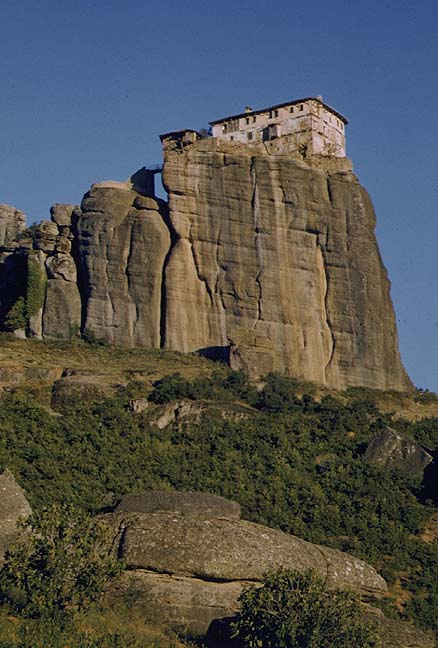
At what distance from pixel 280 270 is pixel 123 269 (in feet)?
25.4

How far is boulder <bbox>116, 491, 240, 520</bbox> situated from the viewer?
103 feet

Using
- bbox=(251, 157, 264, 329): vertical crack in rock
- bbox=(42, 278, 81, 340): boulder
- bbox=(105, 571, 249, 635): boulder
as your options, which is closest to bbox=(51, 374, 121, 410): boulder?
bbox=(42, 278, 81, 340): boulder

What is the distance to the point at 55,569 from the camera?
2670 cm

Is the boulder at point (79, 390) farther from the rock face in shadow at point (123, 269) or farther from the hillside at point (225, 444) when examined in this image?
the rock face in shadow at point (123, 269)

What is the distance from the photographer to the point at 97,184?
2547 inches

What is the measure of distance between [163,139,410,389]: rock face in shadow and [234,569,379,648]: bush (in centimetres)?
3309

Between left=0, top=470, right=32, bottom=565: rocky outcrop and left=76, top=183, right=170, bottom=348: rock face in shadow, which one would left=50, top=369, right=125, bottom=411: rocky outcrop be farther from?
left=0, top=470, right=32, bottom=565: rocky outcrop

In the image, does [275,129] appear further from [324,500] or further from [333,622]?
[333,622]

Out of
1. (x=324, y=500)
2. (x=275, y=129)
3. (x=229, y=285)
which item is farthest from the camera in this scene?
(x=275, y=129)

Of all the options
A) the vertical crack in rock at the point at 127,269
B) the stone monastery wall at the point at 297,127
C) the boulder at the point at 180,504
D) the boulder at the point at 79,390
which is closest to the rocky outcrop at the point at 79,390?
the boulder at the point at 79,390

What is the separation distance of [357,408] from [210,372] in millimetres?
7043

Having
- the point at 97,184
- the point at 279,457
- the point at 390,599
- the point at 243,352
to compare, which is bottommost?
the point at 390,599

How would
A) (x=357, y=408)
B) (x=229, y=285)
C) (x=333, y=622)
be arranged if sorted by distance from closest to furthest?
1. (x=333, y=622)
2. (x=357, y=408)
3. (x=229, y=285)

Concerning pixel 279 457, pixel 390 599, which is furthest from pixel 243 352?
pixel 390 599
